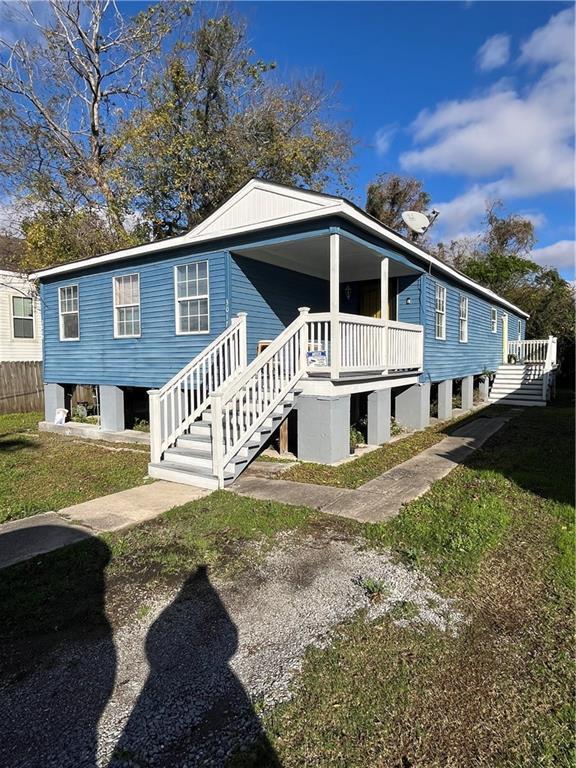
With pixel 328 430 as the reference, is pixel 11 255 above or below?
above

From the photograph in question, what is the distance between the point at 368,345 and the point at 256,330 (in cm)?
216

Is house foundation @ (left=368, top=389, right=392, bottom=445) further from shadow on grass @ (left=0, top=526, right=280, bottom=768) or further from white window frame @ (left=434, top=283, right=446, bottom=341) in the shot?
shadow on grass @ (left=0, top=526, right=280, bottom=768)

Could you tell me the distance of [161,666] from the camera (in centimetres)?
243

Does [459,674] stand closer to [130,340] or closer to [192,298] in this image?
[192,298]

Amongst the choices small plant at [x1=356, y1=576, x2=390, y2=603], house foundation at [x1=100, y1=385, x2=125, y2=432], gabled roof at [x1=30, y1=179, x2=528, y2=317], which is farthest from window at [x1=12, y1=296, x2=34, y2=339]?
small plant at [x1=356, y1=576, x2=390, y2=603]

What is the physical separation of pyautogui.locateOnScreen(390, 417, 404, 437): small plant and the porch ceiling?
342 centimetres

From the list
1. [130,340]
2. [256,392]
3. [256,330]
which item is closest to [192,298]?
[256,330]

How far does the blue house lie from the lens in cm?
670

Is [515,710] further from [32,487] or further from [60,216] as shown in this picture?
[60,216]

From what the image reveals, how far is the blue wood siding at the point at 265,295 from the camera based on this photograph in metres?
8.48

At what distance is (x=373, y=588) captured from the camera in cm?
317

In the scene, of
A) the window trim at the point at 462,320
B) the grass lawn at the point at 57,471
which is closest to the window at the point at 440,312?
the window trim at the point at 462,320

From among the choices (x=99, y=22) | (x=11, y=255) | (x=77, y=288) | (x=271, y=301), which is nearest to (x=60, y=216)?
(x=11, y=255)

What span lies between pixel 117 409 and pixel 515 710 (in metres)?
9.69
